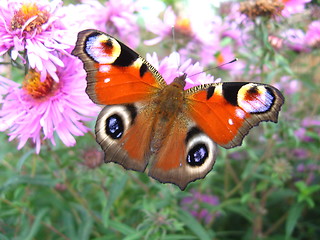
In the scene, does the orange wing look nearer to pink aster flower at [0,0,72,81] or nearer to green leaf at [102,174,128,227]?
pink aster flower at [0,0,72,81]

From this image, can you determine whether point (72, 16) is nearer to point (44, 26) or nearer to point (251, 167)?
point (44, 26)

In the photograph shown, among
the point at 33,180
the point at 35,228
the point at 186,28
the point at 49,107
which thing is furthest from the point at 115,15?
the point at 35,228

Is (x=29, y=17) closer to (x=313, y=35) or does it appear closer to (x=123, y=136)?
(x=123, y=136)

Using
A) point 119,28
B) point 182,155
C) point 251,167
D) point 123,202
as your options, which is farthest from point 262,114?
point 119,28

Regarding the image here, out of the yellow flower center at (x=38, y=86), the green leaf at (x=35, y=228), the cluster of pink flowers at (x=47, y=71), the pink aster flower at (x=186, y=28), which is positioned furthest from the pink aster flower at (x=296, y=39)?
the green leaf at (x=35, y=228)

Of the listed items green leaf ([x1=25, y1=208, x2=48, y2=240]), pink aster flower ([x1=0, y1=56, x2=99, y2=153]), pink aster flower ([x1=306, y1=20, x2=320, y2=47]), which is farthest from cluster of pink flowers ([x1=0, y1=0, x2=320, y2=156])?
pink aster flower ([x1=306, y1=20, x2=320, y2=47])
